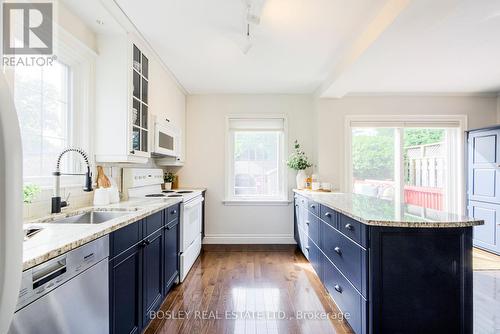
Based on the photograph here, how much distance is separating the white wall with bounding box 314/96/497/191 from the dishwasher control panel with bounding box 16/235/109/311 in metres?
3.20

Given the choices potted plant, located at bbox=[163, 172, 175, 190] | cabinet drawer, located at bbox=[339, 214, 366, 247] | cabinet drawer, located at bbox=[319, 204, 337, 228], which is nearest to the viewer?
cabinet drawer, located at bbox=[339, 214, 366, 247]

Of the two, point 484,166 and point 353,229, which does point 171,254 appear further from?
point 484,166

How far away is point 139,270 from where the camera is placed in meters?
1.63

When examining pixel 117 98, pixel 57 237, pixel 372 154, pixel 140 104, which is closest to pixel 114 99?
pixel 117 98

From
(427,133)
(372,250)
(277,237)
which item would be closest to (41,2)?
(372,250)

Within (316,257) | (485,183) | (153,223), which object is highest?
(485,183)

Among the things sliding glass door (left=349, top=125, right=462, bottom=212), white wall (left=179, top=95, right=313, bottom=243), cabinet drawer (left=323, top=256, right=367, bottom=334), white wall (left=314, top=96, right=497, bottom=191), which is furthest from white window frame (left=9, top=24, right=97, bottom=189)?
sliding glass door (left=349, top=125, right=462, bottom=212)

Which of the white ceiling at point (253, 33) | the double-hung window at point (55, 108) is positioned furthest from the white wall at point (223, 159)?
the double-hung window at point (55, 108)

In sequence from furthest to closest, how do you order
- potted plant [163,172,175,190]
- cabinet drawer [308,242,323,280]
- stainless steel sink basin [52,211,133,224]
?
potted plant [163,172,175,190]
cabinet drawer [308,242,323,280]
stainless steel sink basin [52,211,133,224]

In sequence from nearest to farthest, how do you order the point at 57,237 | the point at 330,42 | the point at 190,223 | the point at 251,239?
the point at 57,237, the point at 330,42, the point at 190,223, the point at 251,239

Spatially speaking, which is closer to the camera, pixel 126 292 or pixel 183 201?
pixel 126 292

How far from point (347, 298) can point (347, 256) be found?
0.30 m

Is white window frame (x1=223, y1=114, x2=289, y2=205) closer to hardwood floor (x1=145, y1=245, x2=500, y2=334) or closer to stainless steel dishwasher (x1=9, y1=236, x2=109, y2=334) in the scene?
hardwood floor (x1=145, y1=245, x2=500, y2=334)

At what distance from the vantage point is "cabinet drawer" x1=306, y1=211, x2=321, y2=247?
8.35 ft
